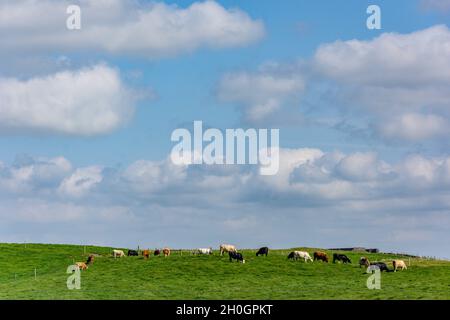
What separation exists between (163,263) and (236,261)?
316 inches

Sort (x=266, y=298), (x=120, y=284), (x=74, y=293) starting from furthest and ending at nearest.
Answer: (x=120, y=284)
(x=74, y=293)
(x=266, y=298)

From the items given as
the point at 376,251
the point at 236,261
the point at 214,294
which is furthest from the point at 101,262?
the point at 376,251

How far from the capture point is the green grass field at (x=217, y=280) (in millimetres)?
59062

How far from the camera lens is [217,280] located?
69.8 m

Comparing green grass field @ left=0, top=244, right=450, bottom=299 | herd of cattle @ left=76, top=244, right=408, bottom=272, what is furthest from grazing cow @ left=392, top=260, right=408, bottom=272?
green grass field @ left=0, top=244, right=450, bottom=299

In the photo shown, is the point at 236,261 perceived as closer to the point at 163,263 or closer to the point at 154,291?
the point at 163,263

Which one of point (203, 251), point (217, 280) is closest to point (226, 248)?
point (203, 251)

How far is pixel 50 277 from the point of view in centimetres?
7344

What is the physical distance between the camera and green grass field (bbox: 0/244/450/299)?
59062 millimetres

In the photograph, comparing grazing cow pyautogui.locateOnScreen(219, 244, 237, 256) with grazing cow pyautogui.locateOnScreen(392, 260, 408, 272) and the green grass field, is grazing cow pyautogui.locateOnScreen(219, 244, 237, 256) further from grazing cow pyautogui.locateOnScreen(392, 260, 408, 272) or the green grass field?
grazing cow pyautogui.locateOnScreen(392, 260, 408, 272)

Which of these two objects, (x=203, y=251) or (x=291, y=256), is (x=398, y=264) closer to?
(x=291, y=256)

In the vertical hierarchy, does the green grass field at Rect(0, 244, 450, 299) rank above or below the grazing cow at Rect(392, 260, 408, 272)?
below

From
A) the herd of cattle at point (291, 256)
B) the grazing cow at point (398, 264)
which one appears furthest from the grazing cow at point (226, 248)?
the grazing cow at point (398, 264)

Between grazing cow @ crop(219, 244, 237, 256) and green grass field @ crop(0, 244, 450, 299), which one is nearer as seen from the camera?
green grass field @ crop(0, 244, 450, 299)
